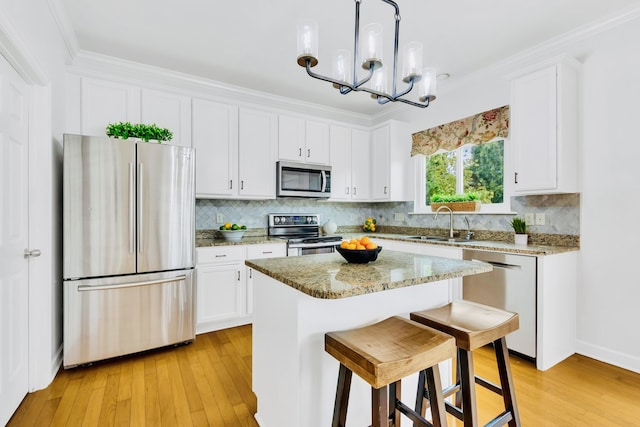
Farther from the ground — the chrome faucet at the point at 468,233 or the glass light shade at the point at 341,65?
the glass light shade at the point at 341,65

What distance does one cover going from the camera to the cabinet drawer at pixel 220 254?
9.77 feet

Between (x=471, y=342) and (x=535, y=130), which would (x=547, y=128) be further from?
(x=471, y=342)

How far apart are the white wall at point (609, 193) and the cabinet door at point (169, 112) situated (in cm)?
349

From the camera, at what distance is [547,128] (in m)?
2.51

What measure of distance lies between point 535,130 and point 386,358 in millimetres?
2494

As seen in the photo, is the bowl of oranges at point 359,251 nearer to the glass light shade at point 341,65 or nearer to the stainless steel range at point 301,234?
the glass light shade at point 341,65

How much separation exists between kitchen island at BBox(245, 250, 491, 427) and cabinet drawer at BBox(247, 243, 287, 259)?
Answer: 1513 mm

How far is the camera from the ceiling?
2.20 meters

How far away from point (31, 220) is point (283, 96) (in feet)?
9.12

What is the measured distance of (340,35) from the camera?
2.55 meters

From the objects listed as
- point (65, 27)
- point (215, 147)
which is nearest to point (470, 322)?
point (215, 147)

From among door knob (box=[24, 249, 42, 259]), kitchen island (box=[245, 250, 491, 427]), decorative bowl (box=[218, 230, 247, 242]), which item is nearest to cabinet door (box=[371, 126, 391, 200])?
decorative bowl (box=[218, 230, 247, 242])

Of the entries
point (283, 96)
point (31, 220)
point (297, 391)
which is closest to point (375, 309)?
point (297, 391)

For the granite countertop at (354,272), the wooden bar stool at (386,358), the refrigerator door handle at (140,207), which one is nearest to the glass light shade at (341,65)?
the granite countertop at (354,272)
